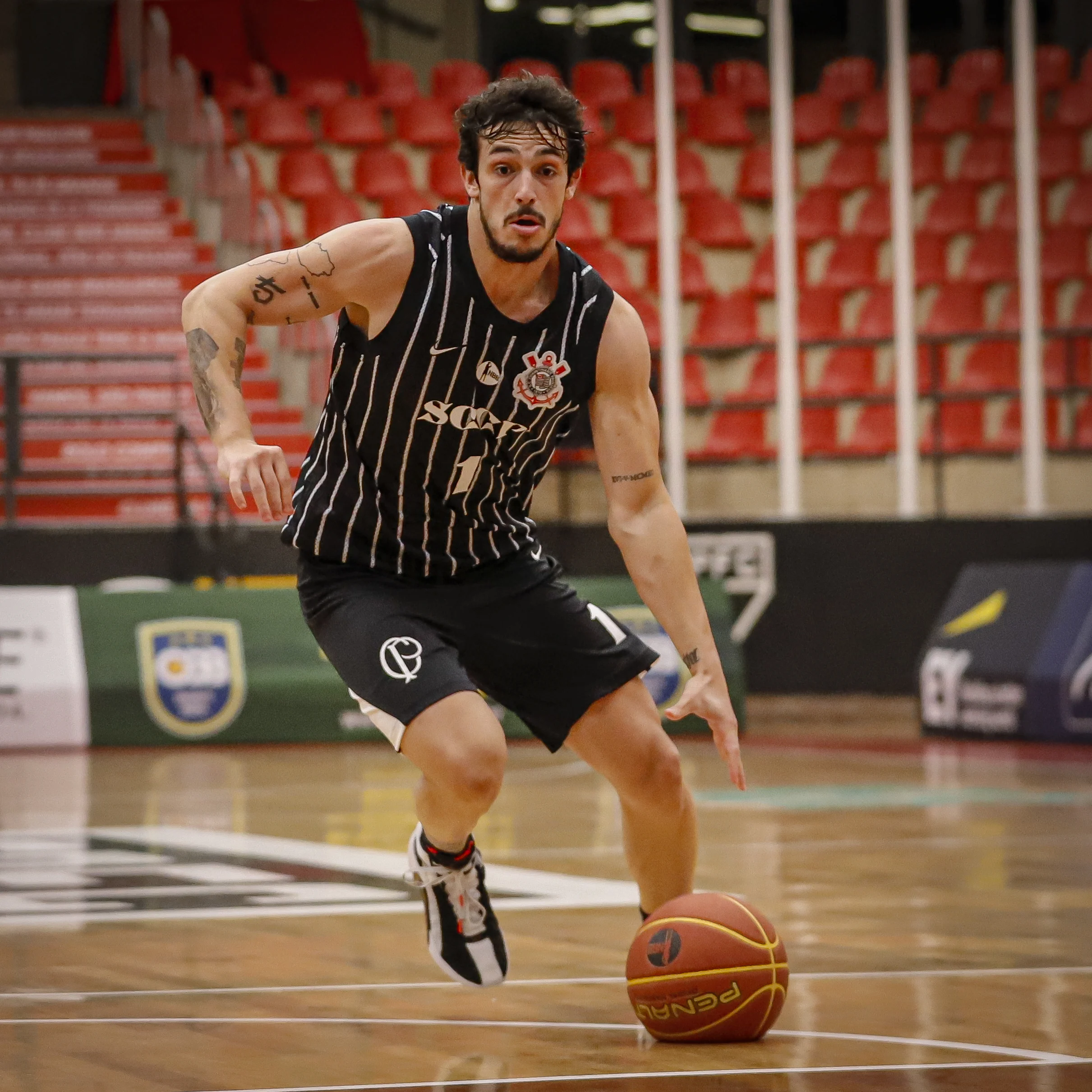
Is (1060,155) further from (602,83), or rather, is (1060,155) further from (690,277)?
(602,83)

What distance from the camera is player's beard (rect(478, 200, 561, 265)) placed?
4766mm

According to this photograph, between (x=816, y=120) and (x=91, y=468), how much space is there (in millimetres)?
6997

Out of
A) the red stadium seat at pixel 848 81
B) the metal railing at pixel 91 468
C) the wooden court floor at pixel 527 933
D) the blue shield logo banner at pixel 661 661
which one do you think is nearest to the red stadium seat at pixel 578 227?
the red stadium seat at pixel 848 81

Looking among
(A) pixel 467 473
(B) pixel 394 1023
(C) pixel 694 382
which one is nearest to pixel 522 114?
(A) pixel 467 473

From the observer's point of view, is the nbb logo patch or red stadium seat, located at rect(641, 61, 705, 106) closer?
the nbb logo patch

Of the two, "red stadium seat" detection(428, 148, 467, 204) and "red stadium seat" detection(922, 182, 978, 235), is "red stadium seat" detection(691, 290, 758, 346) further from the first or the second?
"red stadium seat" detection(428, 148, 467, 204)

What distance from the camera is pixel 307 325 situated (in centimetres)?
1688

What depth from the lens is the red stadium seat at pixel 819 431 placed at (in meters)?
17.0

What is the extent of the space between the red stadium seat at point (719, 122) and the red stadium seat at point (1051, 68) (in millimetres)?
2516

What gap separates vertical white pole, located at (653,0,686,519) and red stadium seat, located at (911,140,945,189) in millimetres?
2616

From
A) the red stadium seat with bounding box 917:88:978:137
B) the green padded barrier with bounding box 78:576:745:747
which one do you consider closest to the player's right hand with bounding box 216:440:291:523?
the green padded barrier with bounding box 78:576:745:747

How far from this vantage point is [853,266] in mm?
17594

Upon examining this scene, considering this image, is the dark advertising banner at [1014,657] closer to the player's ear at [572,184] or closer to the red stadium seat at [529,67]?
the red stadium seat at [529,67]

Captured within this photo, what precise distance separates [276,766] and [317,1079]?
8.00 m
